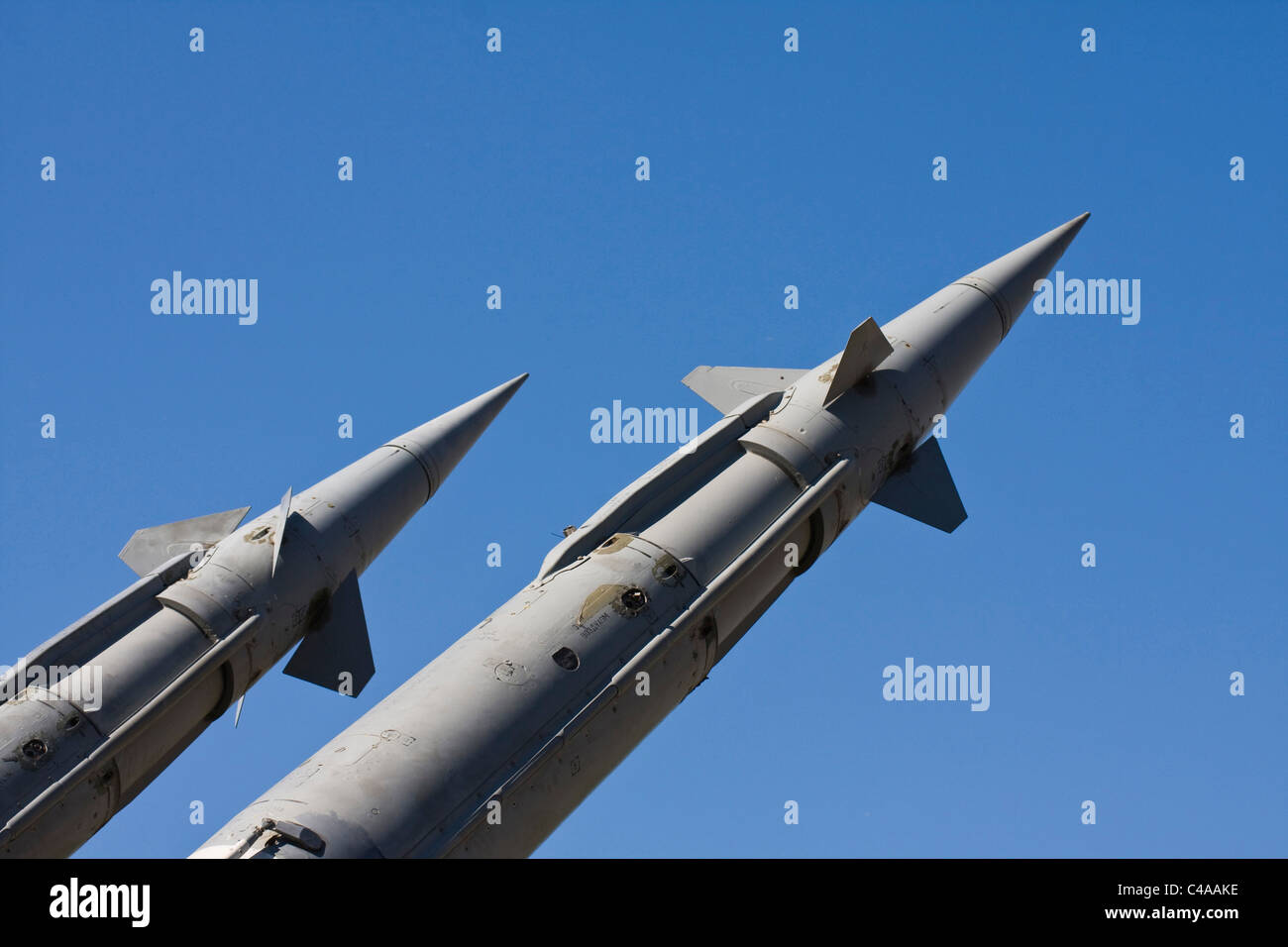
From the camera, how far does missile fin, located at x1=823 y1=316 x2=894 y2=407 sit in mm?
15852

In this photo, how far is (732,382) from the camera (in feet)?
58.5

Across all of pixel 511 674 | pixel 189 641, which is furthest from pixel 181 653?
pixel 511 674

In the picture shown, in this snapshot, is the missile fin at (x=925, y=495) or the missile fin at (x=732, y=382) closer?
the missile fin at (x=925, y=495)

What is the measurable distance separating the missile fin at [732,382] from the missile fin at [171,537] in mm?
6626

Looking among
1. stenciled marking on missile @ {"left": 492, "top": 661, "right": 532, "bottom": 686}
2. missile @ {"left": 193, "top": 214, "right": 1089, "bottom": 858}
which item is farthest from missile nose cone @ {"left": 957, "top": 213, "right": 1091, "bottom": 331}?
stenciled marking on missile @ {"left": 492, "top": 661, "right": 532, "bottom": 686}

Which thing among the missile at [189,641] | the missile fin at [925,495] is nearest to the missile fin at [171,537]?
the missile at [189,641]

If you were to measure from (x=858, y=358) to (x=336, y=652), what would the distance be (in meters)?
8.04

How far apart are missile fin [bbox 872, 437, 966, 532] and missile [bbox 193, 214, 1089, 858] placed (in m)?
0.02

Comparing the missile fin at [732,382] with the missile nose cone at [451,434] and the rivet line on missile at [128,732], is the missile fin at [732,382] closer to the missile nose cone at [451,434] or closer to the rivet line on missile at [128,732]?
the missile nose cone at [451,434]

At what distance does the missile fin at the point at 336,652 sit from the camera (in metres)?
18.0
